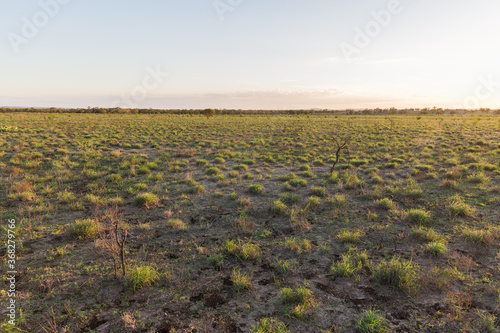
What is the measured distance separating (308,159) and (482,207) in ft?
30.2

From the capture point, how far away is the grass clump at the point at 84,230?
602 centimetres

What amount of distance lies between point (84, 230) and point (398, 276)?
687 cm

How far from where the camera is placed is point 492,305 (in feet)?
13.0

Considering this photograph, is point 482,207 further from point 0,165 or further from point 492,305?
point 0,165

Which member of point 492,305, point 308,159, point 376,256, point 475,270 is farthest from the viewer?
point 308,159

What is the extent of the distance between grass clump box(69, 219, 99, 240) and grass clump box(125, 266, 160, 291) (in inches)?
86.5

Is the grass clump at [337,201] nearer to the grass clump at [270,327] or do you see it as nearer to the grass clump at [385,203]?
the grass clump at [385,203]

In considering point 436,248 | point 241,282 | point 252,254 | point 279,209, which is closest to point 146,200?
point 279,209

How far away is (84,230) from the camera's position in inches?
238

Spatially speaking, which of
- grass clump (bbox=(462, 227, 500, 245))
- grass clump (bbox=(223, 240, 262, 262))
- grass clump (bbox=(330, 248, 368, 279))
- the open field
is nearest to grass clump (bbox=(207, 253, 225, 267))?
the open field

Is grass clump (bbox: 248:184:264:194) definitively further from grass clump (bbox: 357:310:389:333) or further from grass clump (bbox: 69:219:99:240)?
grass clump (bbox: 357:310:389:333)

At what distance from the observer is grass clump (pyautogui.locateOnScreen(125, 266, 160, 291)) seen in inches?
171

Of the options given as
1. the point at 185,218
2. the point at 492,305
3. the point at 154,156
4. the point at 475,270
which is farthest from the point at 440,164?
the point at 154,156

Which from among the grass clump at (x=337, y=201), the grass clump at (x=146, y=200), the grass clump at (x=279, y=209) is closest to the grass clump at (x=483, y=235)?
the grass clump at (x=337, y=201)
